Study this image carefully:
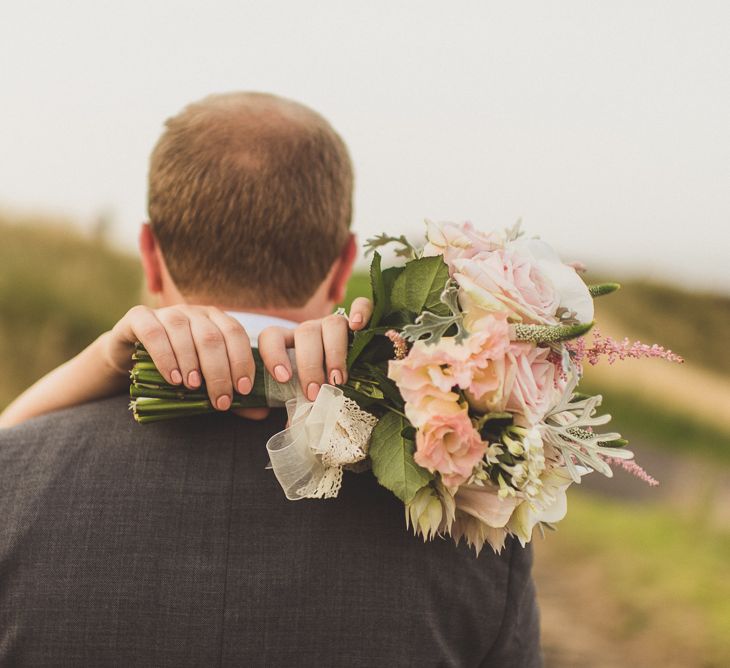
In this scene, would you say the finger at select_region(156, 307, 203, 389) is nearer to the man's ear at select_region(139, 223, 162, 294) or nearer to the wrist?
the wrist

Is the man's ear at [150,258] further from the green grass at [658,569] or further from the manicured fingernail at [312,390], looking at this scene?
the green grass at [658,569]

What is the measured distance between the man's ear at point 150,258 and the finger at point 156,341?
572 millimetres

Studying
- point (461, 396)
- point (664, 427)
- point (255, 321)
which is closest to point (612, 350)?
point (461, 396)

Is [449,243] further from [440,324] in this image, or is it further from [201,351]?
[201,351]

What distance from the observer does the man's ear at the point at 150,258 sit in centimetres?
206

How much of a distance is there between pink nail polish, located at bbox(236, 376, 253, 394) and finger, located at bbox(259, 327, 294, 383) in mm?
44

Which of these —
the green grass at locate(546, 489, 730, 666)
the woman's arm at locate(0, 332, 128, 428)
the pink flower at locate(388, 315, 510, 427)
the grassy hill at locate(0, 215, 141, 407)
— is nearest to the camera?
the pink flower at locate(388, 315, 510, 427)

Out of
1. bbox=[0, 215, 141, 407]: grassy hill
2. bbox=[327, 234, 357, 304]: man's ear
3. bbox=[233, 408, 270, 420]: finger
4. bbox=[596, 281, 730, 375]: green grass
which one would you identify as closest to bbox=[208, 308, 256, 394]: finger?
bbox=[233, 408, 270, 420]: finger

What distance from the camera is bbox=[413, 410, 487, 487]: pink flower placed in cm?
135

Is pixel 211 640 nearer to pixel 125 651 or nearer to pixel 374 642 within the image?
pixel 125 651

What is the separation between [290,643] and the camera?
147cm

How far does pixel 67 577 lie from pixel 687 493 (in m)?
10.1

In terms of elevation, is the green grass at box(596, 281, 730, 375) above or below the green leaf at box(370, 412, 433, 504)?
below

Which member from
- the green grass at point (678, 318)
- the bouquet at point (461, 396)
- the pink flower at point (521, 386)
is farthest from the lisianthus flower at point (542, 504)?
the green grass at point (678, 318)
